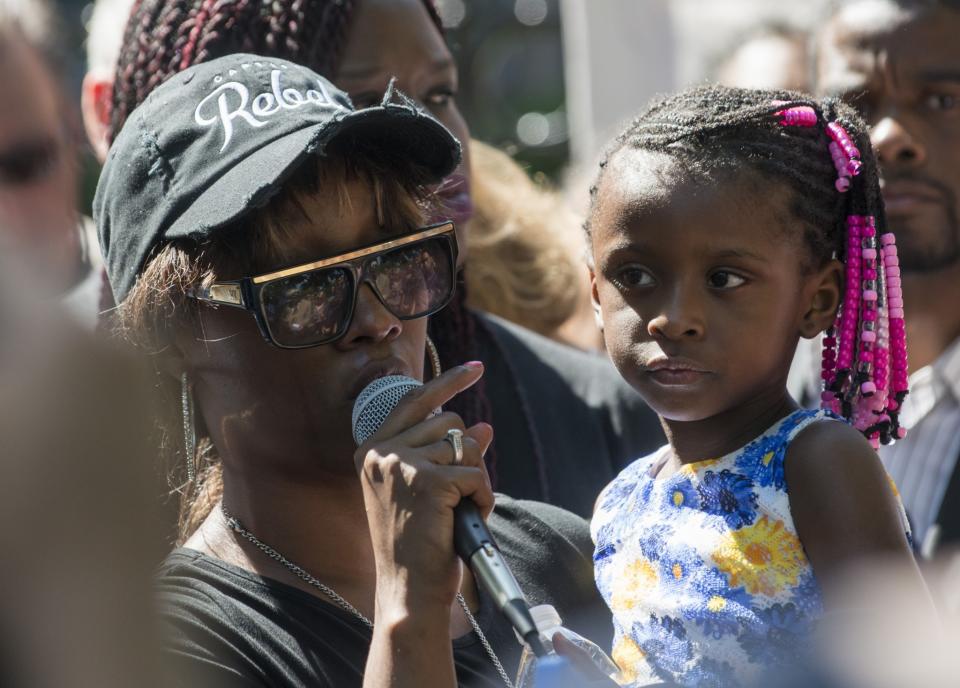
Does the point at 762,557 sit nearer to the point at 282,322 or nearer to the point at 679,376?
the point at 679,376

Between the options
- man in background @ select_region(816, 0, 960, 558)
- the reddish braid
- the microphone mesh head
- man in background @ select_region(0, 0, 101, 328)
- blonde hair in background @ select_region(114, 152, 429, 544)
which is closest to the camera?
the microphone mesh head

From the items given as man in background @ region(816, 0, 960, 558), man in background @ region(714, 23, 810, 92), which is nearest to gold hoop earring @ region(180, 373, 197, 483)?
man in background @ region(816, 0, 960, 558)

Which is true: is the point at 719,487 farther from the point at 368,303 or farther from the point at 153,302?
the point at 153,302

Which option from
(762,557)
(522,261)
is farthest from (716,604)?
(522,261)

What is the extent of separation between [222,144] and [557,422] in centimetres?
142

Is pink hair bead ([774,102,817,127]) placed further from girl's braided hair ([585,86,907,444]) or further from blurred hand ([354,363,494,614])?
blurred hand ([354,363,494,614])

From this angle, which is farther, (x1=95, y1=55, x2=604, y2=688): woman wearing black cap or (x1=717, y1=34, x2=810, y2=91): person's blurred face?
(x1=717, y1=34, x2=810, y2=91): person's blurred face

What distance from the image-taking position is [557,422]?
3389 millimetres

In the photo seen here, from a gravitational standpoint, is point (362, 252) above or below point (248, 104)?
below

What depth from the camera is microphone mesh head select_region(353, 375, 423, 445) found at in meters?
2.10

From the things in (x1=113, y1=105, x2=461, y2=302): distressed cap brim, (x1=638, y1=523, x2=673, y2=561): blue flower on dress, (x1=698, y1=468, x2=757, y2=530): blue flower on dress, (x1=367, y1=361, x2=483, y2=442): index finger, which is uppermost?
(x1=113, y1=105, x2=461, y2=302): distressed cap brim

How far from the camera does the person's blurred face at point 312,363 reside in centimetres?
223

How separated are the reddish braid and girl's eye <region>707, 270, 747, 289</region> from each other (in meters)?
0.97

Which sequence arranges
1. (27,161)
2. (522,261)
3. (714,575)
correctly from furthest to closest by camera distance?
(522,261) → (27,161) → (714,575)
